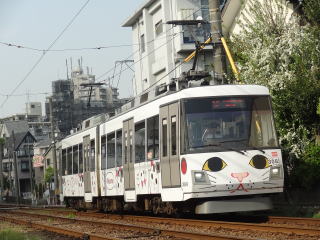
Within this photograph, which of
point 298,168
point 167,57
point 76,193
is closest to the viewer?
point 298,168

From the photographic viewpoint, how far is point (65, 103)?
14688 centimetres

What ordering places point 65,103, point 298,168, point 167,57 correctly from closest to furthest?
point 298,168
point 167,57
point 65,103

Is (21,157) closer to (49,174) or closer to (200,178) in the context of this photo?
(49,174)

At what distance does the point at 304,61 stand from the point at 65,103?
414 ft

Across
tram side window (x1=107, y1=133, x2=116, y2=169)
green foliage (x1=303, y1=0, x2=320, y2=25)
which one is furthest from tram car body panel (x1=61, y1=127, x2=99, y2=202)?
green foliage (x1=303, y1=0, x2=320, y2=25)

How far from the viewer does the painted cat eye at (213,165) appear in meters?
16.2

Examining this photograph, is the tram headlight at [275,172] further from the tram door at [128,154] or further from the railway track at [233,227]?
the tram door at [128,154]

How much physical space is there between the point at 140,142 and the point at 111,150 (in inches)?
137

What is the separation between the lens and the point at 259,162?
1648 cm

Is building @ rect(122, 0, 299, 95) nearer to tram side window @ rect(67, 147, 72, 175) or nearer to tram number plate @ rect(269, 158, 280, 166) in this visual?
tram side window @ rect(67, 147, 72, 175)

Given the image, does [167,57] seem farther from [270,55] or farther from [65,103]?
[65,103]

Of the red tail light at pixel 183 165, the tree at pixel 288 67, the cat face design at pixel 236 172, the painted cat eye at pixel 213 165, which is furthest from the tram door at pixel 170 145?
the tree at pixel 288 67

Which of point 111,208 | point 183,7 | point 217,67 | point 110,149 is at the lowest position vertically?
point 111,208

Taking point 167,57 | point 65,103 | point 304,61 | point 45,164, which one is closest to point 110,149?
point 304,61
